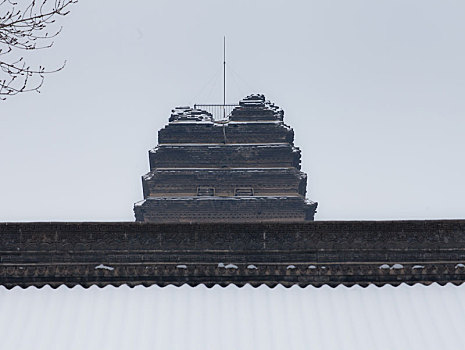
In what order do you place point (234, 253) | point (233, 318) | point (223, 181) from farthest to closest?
1. point (223, 181)
2. point (234, 253)
3. point (233, 318)

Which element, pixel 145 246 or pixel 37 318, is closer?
pixel 37 318

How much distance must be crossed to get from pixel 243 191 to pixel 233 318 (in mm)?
24481

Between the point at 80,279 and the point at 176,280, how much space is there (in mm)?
836

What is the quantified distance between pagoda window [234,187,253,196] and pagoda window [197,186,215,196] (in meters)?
1.02

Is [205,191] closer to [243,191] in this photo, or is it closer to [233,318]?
[243,191]

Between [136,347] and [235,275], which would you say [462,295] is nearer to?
[235,275]

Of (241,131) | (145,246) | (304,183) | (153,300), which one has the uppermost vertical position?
(241,131)

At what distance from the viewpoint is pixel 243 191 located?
30.0 m

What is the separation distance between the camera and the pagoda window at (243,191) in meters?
29.9

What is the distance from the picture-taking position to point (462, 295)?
5.91 metres

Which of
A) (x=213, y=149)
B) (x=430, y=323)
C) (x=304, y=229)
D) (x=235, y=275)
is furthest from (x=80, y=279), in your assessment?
(x=213, y=149)

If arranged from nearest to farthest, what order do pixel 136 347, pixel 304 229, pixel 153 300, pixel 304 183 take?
pixel 136 347 → pixel 153 300 → pixel 304 229 → pixel 304 183

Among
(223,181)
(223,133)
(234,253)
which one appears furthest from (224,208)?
(234,253)

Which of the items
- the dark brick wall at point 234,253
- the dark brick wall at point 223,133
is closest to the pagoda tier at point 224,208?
the dark brick wall at point 223,133
